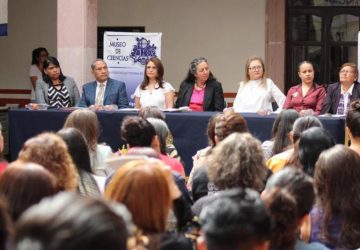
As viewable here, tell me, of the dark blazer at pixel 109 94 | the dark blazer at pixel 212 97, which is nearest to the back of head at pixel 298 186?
the dark blazer at pixel 212 97

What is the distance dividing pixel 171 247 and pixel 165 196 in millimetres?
233

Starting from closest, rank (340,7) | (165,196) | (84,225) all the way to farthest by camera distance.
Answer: (84,225)
(165,196)
(340,7)

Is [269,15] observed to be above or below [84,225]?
above

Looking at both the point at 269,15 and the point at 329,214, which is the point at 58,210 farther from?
the point at 269,15

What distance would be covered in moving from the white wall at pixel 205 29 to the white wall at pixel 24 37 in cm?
124

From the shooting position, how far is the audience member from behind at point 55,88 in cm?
1005

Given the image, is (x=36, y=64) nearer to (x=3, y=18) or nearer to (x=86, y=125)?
(x=3, y=18)

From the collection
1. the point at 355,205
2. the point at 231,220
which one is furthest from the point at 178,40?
the point at 231,220

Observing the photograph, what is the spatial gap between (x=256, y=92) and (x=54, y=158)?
222 inches

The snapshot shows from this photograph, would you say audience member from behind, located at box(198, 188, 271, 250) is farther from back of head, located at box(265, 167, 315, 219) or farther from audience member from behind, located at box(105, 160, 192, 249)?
back of head, located at box(265, 167, 315, 219)

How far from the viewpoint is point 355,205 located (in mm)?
3996

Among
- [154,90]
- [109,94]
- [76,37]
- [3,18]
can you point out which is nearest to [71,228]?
[154,90]

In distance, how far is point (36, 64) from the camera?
44.7 ft

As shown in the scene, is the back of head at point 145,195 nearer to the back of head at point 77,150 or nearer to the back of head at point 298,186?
the back of head at point 298,186
